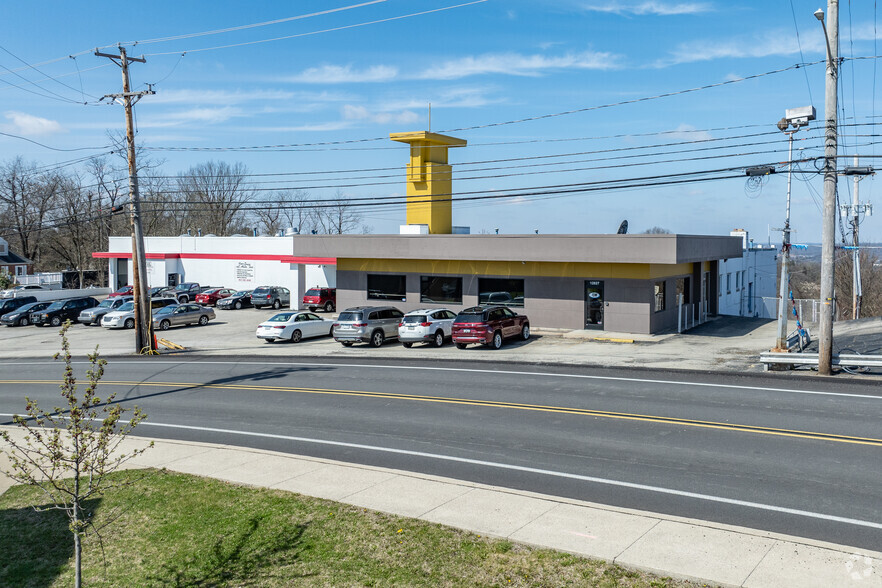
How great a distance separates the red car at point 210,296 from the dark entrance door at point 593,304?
30220mm

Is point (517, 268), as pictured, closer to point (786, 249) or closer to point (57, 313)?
point (786, 249)

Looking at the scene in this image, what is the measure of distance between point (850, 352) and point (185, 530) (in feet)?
67.7

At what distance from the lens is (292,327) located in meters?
33.2

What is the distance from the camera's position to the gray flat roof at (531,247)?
28984 mm

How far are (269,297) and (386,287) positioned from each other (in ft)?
47.2

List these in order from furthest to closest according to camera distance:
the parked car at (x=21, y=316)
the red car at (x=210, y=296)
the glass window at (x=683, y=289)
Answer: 1. the red car at (x=210, y=296)
2. the parked car at (x=21, y=316)
3. the glass window at (x=683, y=289)

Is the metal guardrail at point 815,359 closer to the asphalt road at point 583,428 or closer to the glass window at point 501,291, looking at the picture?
the asphalt road at point 583,428

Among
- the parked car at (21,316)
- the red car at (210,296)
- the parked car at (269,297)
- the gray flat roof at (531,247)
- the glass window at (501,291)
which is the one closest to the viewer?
the gray flat roof at (531,247)

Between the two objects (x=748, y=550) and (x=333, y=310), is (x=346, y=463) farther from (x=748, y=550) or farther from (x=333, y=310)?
(x=333, y=310)

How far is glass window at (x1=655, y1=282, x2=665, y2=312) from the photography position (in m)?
31.8

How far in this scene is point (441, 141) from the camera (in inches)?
1609

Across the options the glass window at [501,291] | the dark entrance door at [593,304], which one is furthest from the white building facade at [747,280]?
the glass window at [501,291]

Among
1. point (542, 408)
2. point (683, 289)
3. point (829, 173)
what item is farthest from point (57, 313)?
point (829, 173)

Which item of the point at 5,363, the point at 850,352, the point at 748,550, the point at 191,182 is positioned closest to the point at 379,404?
the point at 748,550
